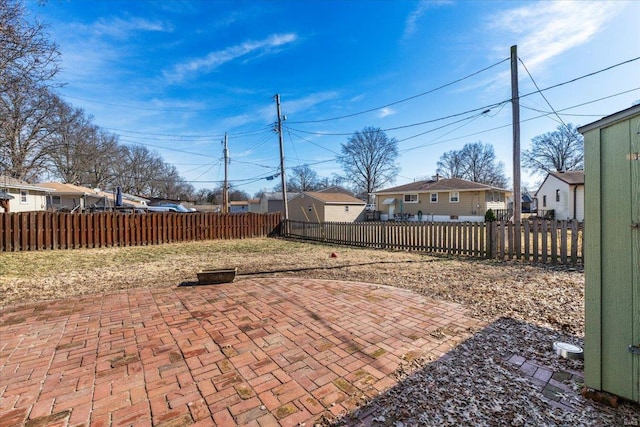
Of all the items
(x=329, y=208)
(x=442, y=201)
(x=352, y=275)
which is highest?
(x=442, y=201)

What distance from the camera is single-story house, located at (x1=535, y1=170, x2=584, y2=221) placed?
22.2 meters

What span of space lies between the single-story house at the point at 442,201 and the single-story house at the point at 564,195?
3.40 meters

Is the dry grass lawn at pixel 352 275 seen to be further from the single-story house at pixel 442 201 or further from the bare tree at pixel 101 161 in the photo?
the bare tree at pixel 101 161

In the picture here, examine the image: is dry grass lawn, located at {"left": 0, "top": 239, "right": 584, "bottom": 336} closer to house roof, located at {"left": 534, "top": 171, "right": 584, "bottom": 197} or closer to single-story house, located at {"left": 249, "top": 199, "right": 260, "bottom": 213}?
house roof, located at {"left": 534, "top": 171, "right": 584, "bottom": 197}

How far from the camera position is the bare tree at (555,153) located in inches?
1526

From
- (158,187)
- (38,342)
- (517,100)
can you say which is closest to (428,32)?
(517,100)

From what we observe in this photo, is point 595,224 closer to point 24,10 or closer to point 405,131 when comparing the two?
point 24,10

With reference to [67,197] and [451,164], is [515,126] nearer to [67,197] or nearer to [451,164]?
[67,197]

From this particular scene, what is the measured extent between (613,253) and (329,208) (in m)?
26.6

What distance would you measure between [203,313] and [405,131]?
48.5 feet

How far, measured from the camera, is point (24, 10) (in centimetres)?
528

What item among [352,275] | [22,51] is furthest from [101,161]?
[352,275]

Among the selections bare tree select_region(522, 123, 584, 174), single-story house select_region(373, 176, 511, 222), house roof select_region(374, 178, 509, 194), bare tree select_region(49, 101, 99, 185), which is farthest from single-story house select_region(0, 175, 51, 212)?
bare tree select_region(522, 123, 584, 174)

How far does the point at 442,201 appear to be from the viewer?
26.7 metres
